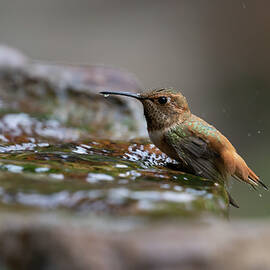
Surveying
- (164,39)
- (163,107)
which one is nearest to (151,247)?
(163,107)

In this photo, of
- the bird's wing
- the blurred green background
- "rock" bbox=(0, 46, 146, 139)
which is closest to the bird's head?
the bird's wing

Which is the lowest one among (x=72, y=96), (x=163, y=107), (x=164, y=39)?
(x=72, y=96)

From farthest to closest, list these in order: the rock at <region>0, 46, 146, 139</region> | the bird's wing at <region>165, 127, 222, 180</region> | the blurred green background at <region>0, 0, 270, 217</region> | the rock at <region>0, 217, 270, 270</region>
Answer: the blurred green background at <region>0, 0, 270, 217</region>
the rock at <region>0, 46, 146, 139</region>
the bird's wing at <region>165, 127, 222, 180</region>
the rock at <region>0, 217, 270, 270</region>

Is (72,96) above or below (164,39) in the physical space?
below

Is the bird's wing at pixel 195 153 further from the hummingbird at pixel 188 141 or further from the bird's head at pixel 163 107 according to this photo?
the bird's head at pixel 163 107

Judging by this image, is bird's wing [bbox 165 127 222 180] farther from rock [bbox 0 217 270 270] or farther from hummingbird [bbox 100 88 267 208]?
rock [bbox 0 217 270 270]

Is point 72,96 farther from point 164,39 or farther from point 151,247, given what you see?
point 164,39
